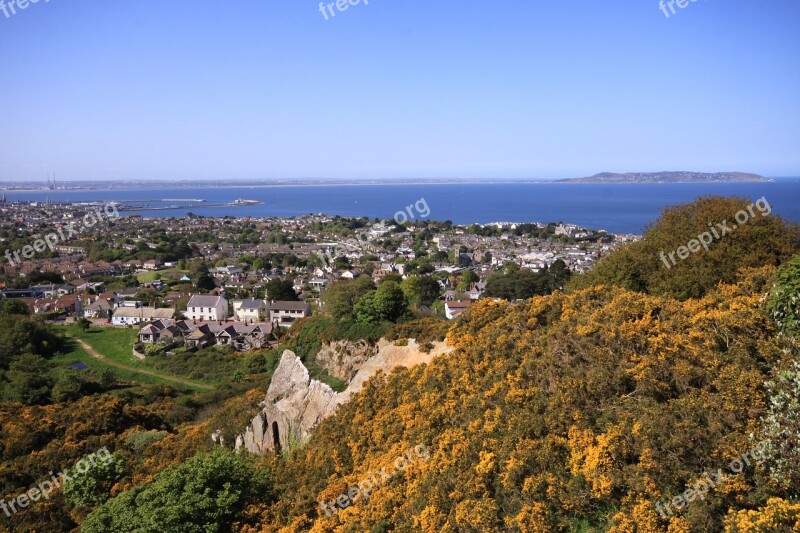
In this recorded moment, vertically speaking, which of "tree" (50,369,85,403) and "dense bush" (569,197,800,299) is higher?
"dense bush" (569,197,800,299)

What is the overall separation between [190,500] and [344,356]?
7566 millimetres

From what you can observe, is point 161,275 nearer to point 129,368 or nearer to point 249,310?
point 249,310

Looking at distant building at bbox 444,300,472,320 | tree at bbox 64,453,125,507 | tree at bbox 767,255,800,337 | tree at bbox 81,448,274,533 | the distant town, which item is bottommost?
the distant town

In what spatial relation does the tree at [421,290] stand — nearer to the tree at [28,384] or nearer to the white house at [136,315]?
the white house at [136,315]

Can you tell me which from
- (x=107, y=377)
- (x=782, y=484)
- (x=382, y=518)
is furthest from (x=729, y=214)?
(x=107, y=377)

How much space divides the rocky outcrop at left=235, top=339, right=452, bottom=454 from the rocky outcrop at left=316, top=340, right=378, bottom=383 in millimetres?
2517

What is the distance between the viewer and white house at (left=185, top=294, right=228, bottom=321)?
37.5 meters

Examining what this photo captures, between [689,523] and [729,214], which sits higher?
[729,214]

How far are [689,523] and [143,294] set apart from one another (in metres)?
43.7

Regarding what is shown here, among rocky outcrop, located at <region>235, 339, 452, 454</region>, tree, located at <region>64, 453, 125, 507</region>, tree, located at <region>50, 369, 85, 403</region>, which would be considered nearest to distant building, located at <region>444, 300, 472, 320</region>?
tree, located at <region>50, 369, 85, 403</region>

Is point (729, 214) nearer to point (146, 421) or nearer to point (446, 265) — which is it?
point (146, 421)

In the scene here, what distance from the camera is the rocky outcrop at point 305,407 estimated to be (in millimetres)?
12602

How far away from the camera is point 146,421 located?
18359mm

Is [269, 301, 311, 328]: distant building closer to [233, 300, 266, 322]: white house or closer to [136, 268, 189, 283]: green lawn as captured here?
[233, 300, 266, 322]: white house
